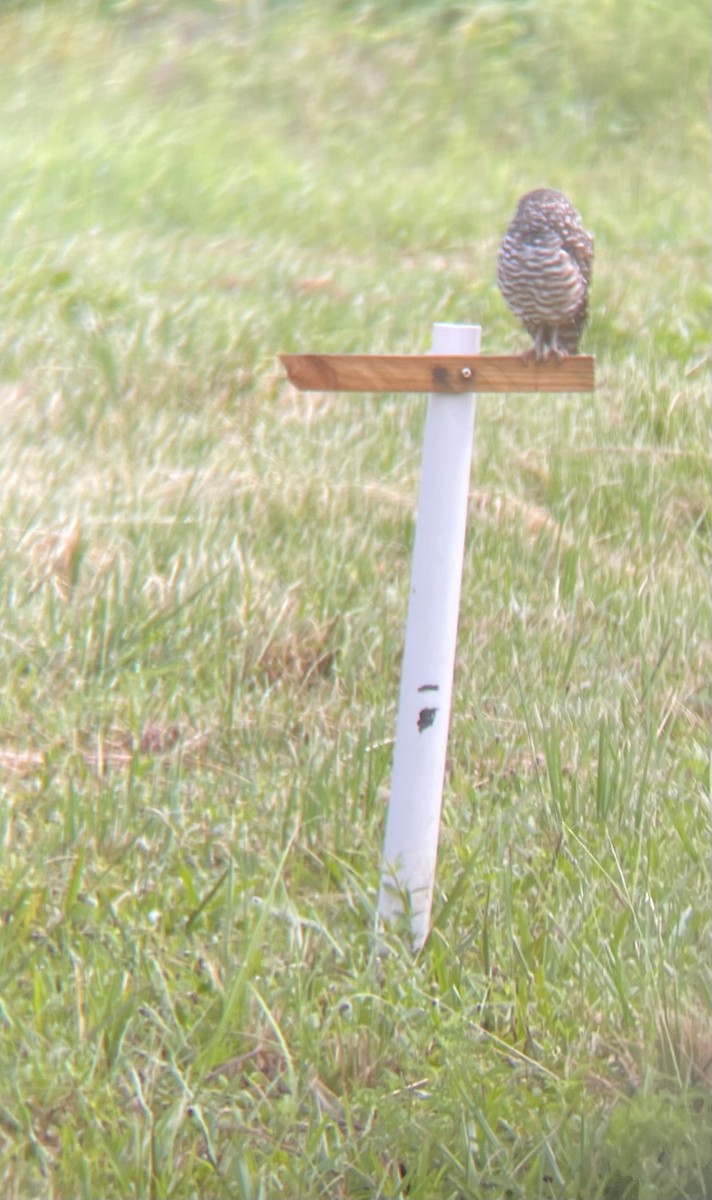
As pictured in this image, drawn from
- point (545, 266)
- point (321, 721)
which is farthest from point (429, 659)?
point (545, 266)

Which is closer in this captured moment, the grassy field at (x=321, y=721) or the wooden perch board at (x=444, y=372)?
the grassy field at (x=321, y=721)

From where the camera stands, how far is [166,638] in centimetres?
370

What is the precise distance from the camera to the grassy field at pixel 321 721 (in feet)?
7.43

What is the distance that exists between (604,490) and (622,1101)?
259 centimetres

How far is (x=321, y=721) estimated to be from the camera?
342cm

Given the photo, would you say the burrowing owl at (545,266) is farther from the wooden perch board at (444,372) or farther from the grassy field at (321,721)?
the wooden perch board at (444,372)

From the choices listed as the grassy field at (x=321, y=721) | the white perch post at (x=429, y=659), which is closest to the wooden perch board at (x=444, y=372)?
the white perch post at (x=429, y=659)

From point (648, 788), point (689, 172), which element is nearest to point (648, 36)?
point (689, 172)

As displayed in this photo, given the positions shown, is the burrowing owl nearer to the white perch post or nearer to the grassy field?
the grassy field

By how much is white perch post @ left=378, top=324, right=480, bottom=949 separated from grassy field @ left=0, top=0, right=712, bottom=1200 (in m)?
0.09

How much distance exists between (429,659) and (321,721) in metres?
0.85

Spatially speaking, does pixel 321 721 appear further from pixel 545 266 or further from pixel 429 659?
pixel 545 266

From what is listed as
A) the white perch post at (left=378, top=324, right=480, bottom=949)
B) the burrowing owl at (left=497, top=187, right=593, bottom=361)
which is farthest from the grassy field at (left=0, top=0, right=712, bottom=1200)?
the burrowing owl at (left=497, top=187, right=593, bottom=361)

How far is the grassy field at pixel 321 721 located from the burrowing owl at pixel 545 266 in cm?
73
